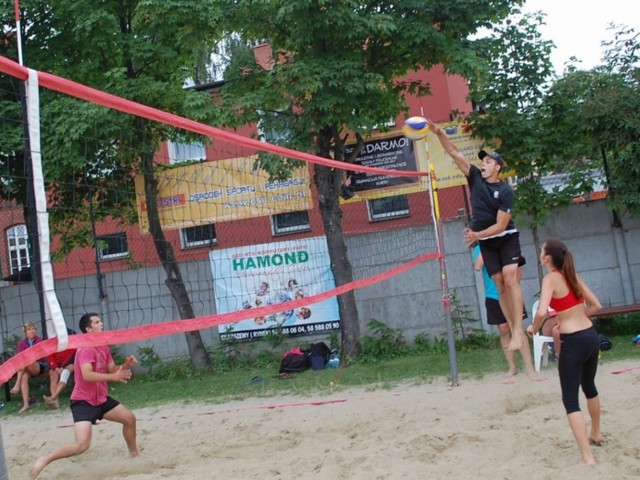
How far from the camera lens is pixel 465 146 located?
11.0 metres

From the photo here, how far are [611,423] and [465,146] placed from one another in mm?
6562

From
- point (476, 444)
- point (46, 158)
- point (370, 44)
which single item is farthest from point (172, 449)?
point (370, 44)

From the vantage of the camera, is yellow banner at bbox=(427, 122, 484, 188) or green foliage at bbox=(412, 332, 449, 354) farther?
green foliage at bbox=(412, 332, 449, 354)

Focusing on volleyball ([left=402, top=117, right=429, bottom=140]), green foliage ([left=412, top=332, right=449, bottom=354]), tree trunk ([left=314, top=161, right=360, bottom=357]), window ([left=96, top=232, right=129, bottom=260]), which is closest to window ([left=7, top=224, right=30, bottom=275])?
window ([left=96, top=232, right=129, bottom=260])

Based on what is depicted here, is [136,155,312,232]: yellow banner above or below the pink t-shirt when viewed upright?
above

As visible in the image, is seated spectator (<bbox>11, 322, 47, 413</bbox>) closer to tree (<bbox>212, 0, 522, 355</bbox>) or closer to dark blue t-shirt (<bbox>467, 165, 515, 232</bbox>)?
tree (<bbox>212, 0, 522, 355</bbox>)

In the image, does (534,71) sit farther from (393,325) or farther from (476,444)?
(476,444)

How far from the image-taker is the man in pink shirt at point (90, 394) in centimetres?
511

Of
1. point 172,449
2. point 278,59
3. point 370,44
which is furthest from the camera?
point 278,59

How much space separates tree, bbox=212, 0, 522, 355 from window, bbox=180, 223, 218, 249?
414 centimetres

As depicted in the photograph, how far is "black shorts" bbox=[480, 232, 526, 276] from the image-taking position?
5.93m

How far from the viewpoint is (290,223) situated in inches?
586

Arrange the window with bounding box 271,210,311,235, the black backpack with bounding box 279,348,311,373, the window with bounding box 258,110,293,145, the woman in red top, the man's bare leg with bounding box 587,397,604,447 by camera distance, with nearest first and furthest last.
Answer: the woman in red top < the man's bare leg with bounding box 587,397,604,447 < the window with bounding box 258,110,293,145 < the black backpack with bounding box 279,348,311,373 < the window with bounding box 271,210,311,235

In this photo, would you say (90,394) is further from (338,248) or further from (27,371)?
(338,248)
